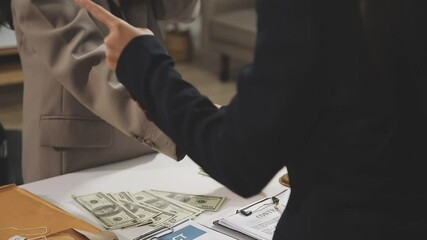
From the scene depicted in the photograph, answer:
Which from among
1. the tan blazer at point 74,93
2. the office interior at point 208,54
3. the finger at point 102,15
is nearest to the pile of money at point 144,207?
the tan blazer at point 74,93

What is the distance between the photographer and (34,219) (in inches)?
52.3

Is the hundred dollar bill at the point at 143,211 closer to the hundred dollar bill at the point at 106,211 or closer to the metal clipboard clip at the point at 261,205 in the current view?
the hundred dollar bill at the point at 106,211

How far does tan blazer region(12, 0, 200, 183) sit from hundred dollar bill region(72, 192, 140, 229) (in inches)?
5.6

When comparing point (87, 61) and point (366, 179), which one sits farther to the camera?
point (87, 61)

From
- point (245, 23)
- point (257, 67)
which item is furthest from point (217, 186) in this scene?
point (245, 23)

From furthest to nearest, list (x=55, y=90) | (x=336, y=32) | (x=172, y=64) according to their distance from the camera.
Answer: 1. (x=55, y=90)
2. (x=172, y=64)
3. (x=336, y=32)

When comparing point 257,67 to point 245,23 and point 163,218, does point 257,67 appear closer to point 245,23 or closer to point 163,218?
point 163,218

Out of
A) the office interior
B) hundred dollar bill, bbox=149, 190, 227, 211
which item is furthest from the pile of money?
the office interior

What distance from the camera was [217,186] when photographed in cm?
154

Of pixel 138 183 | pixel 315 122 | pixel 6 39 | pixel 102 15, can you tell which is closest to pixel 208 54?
pixel 6 39

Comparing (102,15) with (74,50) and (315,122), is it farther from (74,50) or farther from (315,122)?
(74,50)

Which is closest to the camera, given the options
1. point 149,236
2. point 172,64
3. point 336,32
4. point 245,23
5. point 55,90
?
point 336,32

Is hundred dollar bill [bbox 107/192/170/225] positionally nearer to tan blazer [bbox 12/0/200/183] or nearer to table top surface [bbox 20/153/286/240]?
table top surface [bbox 20/153/286/240]

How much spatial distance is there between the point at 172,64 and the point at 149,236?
52cm
